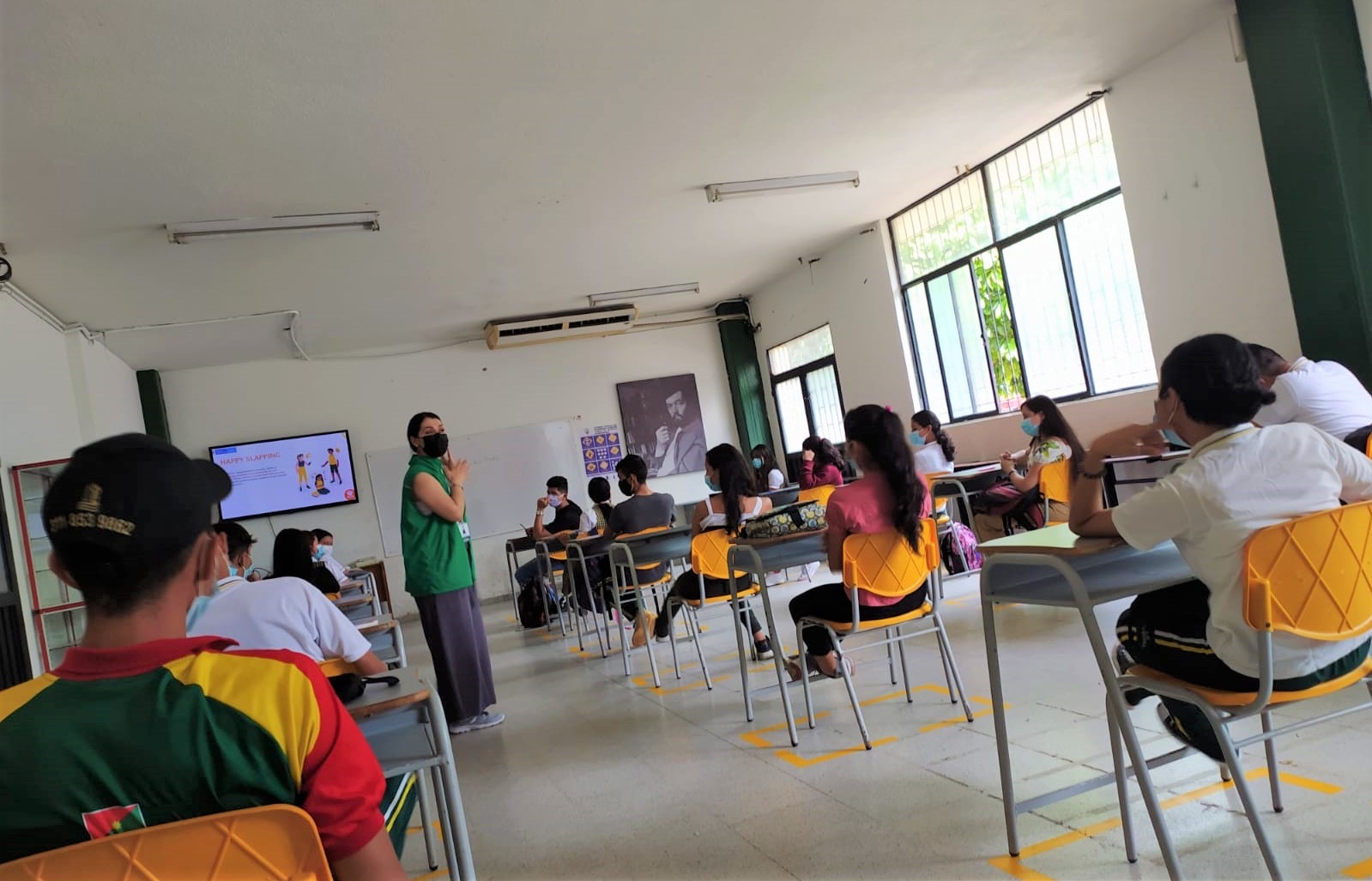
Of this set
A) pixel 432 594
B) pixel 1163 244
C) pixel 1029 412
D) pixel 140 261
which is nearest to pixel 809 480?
pixel 1029 412

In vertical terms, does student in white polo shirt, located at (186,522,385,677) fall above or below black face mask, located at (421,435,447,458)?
below

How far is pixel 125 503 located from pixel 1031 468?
537 cm

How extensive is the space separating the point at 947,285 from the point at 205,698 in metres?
7.38

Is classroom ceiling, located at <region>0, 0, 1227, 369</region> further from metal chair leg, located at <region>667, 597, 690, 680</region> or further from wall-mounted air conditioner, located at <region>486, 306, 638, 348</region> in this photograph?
metal chair leg, located at <region>667, 597, 690, 680</region>


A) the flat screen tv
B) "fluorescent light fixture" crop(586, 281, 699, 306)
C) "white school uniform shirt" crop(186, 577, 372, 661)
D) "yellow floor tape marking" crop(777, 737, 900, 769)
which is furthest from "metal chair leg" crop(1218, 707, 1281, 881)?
the flat screen tv

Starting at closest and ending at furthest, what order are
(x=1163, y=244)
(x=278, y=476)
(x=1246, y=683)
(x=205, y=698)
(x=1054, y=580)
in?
1. (x=205, y=698)
2. (x=1246, y=683)
3. (x=1054, y=580)
4. (x=1163, y=244)
5. (x=278, y=476)

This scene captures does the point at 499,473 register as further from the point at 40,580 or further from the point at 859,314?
the point at 40,580

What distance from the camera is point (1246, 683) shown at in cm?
160

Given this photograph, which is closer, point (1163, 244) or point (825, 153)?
point (1163, 244)

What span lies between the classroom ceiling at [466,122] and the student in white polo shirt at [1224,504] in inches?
112

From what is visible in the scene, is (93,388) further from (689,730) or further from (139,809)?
(139,809)

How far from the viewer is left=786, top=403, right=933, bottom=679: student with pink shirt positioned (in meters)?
3.03

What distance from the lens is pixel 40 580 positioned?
18.0 ft

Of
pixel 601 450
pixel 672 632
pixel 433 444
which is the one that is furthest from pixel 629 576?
pixel 601 450
